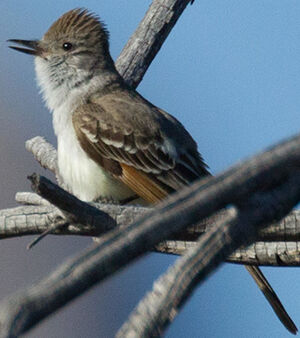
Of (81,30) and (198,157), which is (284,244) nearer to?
(198,157)

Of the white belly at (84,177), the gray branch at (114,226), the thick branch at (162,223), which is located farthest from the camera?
the white belly at (84,177)

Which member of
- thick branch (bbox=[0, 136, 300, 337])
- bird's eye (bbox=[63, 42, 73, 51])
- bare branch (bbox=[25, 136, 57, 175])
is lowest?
thick branch (bbox=[0, 136, 300, 337])

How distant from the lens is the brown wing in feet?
18.1

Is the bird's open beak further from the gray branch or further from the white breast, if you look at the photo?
the gray branch

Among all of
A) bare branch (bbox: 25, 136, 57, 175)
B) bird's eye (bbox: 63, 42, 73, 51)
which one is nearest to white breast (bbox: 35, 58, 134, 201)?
bird's eye (bbox: 63, 42, 73, 51)

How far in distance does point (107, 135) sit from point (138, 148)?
0.27 metres

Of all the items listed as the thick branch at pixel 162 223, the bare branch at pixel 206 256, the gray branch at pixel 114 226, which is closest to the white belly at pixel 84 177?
the gray branch at pixel 114 226

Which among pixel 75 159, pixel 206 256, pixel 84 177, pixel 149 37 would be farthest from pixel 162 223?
pixel 149 37

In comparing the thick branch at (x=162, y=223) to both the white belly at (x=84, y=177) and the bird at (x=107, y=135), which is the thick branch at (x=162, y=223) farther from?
the white belly at (x=84, y=177)

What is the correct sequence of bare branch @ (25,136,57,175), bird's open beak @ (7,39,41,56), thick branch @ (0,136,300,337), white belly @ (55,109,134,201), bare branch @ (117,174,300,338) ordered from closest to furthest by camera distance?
1. thick branch @ (0,136,300,337)
2. bare branch @ (117,174,300,338)
3. white belly @ (55,109,134,201)
4. bird's open beak @ (7,39,41,56)
5. bare branch @ (25,136,57,175)

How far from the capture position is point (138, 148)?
5.61m

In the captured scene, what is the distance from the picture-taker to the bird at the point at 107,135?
5.42 metres

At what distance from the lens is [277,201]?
1.32 m

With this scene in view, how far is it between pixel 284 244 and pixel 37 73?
121 inches
